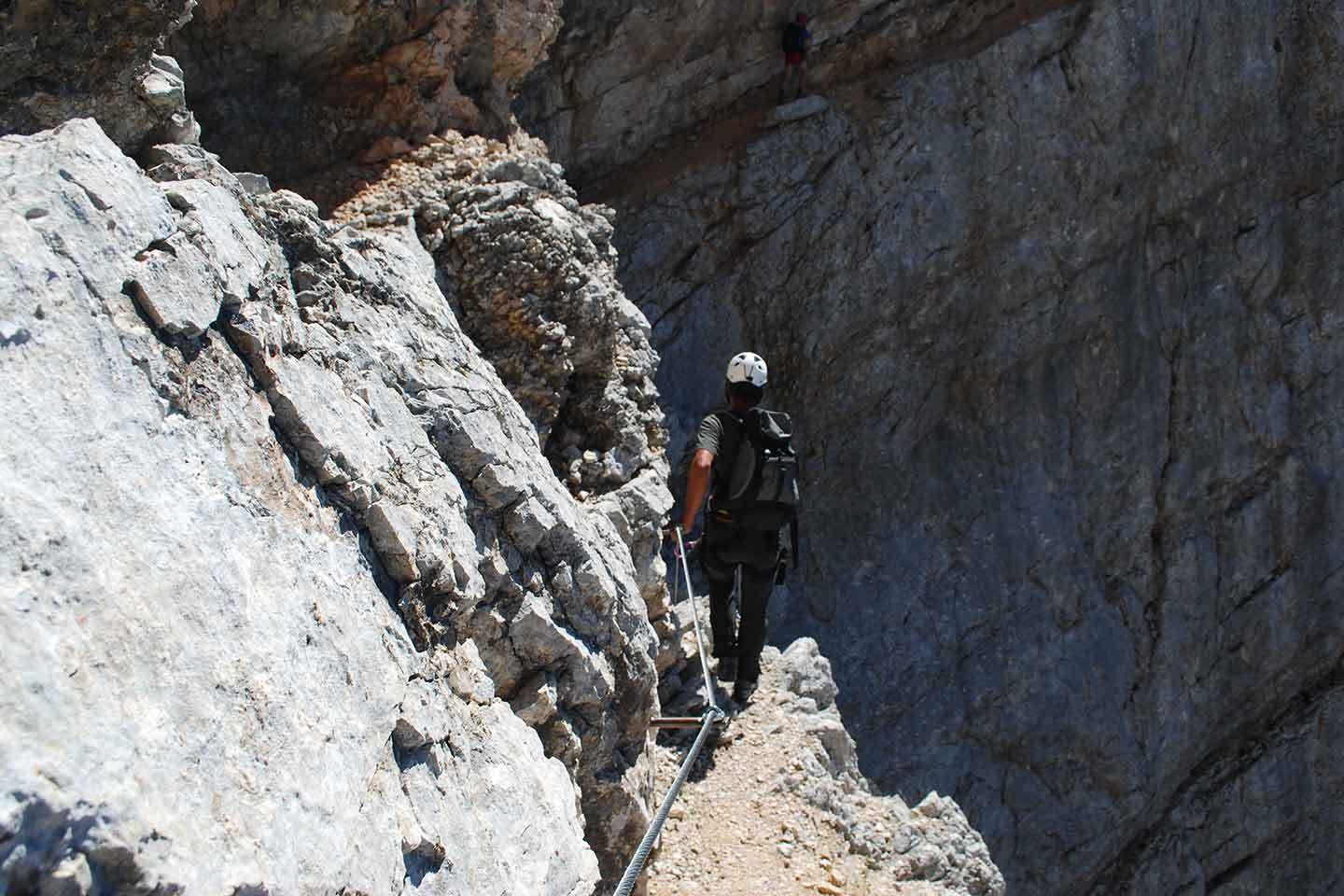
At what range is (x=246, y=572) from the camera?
3.77 meters

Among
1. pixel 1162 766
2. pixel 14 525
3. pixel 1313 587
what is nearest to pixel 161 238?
pixel 14 525

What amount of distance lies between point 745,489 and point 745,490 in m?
0.01

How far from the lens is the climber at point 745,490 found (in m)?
7.97

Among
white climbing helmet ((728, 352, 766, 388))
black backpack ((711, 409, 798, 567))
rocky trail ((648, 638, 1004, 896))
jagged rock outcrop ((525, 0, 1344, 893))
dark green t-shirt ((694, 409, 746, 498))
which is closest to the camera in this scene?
rocky trail ((648, 638, 1004, 896))

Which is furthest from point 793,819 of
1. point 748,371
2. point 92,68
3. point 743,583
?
point 92,68

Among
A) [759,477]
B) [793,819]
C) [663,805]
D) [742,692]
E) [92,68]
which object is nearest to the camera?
[92,68]

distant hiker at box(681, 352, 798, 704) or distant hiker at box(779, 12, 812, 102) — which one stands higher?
distant hiker at box(779, 12, 812, 102)

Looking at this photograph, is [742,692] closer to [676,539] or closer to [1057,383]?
[676,539]

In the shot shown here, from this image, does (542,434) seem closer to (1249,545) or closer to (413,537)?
(413,537)

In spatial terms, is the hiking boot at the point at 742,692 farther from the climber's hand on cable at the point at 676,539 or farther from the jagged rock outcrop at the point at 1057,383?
the jagged rock outcrop at the point at 1057,383

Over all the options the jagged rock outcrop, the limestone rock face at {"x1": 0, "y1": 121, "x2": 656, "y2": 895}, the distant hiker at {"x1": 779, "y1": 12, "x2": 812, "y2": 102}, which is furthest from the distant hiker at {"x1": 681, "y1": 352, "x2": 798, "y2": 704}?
the distant hiker at {"x1": 779, "y1": 12, "x2": 812, "y2": 102}

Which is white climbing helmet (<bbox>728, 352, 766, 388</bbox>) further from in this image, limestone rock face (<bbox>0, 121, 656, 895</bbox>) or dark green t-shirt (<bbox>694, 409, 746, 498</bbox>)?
limestone rock face (<bbox>0, 121, 656, 895</bbox>)

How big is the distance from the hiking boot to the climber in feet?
1.78

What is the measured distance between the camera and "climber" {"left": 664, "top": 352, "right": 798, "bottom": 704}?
26.1 feet
